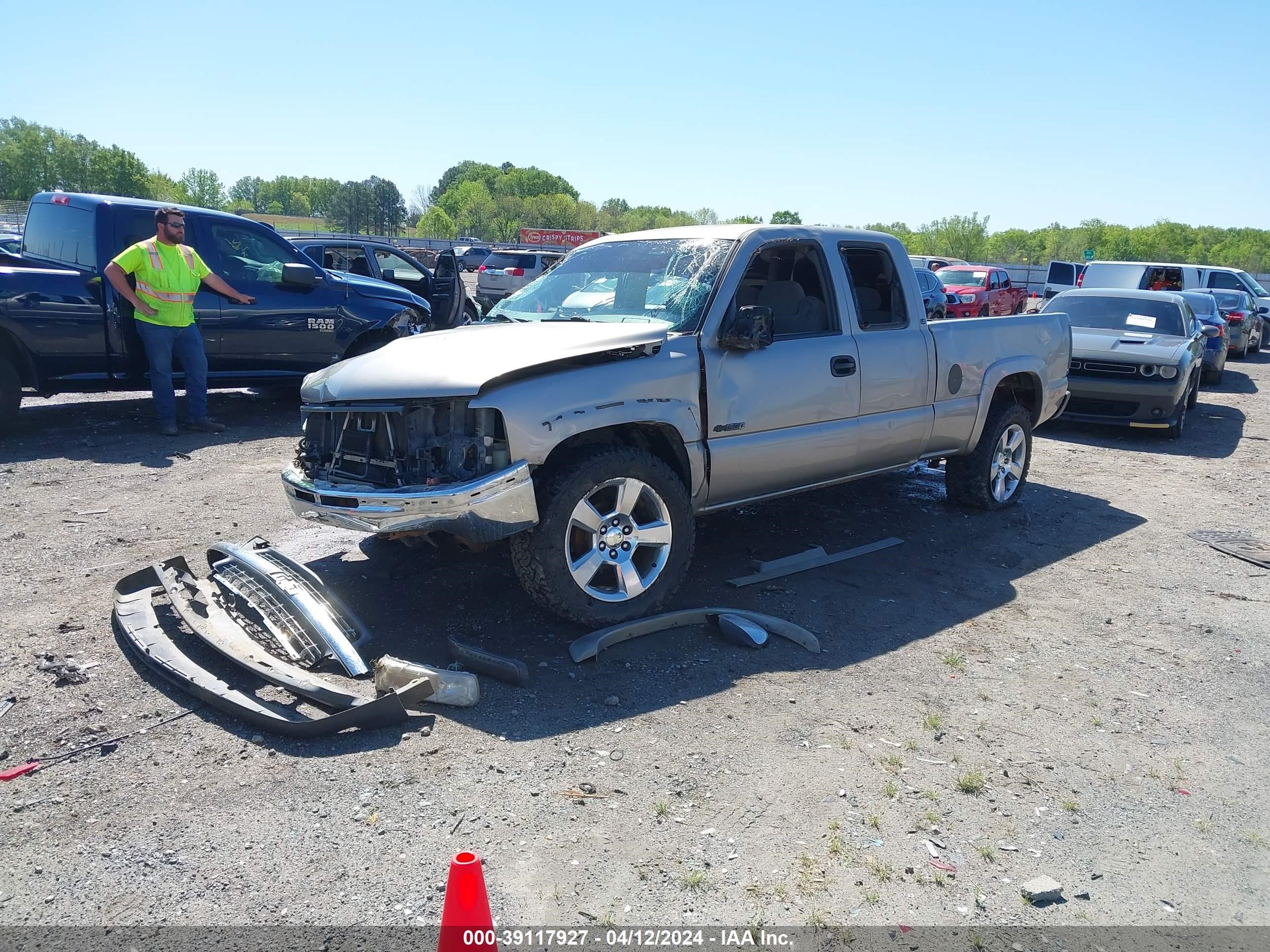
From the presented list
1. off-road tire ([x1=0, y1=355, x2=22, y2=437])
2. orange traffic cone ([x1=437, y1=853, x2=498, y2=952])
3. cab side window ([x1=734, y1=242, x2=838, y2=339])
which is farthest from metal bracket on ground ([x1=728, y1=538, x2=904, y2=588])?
off-road tire ([x1=0, y1=355, x2=22, y2=437])

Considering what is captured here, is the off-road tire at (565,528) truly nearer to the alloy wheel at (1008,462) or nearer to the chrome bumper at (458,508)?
the chrome bumper at (458,508)

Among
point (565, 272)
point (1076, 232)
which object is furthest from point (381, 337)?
point (1076, 232)

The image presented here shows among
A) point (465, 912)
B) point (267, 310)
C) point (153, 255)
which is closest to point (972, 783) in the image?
point (465, 912)

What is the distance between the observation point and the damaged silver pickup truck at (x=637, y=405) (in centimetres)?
435

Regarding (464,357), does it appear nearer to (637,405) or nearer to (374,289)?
(637,405)

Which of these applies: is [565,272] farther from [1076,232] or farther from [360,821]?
[1076,232]

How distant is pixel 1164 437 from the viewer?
11.3 m

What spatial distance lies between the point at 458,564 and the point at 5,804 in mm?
2769

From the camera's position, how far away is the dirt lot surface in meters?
2.87

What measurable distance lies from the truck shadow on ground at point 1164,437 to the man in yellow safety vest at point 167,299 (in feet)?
29.7

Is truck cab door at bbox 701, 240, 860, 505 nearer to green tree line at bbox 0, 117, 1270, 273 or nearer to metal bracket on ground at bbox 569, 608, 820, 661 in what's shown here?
metal bracket on ground at bbox 569, 608, 820, 661

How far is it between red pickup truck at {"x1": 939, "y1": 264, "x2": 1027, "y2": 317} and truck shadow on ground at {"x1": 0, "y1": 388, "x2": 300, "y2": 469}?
1633cm

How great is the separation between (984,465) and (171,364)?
6.90 meters

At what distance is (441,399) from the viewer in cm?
438
